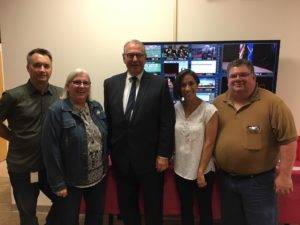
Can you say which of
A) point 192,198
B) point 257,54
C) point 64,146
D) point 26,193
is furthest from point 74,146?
point 257,54

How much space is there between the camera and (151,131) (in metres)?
2.19

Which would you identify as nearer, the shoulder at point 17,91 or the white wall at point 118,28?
the shoulder at point 17,91

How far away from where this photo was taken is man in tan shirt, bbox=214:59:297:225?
1936mm

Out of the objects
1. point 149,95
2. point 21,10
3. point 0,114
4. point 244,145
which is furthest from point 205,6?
point 0,114

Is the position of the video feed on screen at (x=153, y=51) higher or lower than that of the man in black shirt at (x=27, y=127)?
higher

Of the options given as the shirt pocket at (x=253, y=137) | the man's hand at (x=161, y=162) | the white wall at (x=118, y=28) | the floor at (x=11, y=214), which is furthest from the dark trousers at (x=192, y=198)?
the white wall at (x=118, y=28)

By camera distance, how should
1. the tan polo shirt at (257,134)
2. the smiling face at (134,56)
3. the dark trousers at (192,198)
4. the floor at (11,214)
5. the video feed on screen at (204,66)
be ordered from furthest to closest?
the floor at (11,214) → the video feed on screen at (204,66) → the dark trousers at (192,198) → the smiling face at (134,56) → the tan polo shirt at (257,134)

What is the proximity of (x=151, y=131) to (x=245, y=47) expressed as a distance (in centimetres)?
134

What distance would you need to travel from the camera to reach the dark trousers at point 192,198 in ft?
7.38

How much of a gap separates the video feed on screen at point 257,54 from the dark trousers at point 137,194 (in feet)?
4.47

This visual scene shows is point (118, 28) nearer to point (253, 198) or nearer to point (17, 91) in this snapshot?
point (17, 91)

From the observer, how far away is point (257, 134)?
6.41ft

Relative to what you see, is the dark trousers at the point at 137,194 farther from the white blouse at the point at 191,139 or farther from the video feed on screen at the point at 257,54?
the video feed on screen at the point at 257,54

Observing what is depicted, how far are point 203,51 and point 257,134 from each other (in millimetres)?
1222
